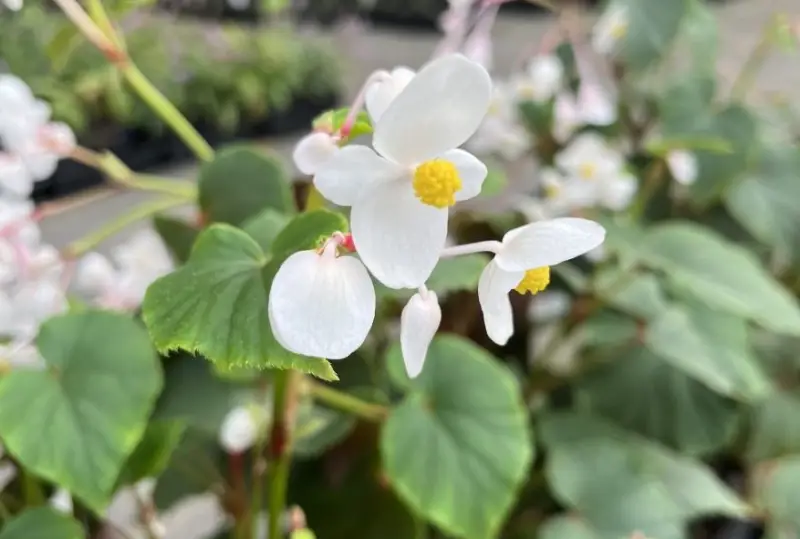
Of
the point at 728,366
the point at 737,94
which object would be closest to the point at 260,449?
the point at 728,366

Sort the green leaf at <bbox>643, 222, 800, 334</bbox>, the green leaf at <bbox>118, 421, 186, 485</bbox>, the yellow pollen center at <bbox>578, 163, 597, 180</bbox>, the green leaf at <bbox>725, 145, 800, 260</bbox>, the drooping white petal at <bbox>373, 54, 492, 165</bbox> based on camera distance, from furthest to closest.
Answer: the green leaf at <bbox>725, 145, 800, 260</bbox>, the yellow pollen center at <bbox>578, 163, 597, 180</bbox>, the green leaf at <bbox>643, 222, 800, 334</bbox>, the green leaf at <bbox>118, 421, 186, 485</bbox>, the drooping white petal at <bbox>373, 54, 492, 165</bbox>

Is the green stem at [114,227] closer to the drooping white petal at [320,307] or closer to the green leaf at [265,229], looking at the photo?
the green leaf at [265,229]

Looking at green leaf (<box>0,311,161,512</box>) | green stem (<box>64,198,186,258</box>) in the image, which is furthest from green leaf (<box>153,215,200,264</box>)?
green leaf (<box>0,311,161,512</box>)

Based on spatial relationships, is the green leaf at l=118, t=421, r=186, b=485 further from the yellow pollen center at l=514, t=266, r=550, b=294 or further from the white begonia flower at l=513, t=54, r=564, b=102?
the white begonia flower at l=513, t=54, r=564, b=102

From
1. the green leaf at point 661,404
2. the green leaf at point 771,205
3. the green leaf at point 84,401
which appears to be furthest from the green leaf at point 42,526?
the green leaf at point 771,205

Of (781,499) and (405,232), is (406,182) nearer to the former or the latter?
(405,232)

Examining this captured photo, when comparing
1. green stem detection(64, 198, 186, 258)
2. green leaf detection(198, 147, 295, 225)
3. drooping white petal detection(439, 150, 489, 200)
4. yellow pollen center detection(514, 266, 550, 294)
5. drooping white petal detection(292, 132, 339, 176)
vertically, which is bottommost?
green stem detection(64, 198, 186, 258)
